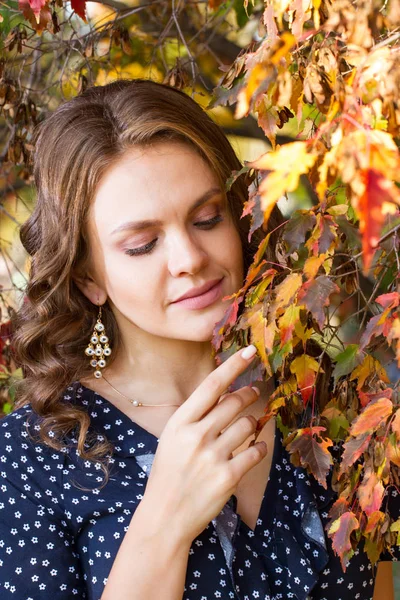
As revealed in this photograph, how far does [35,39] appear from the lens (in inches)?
107

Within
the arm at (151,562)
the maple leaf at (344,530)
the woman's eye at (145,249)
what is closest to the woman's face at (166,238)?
the woman's eye at (145,249)

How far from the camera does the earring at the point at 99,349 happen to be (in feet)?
6.32

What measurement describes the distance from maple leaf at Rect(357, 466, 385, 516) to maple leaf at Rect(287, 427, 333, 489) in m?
0.10

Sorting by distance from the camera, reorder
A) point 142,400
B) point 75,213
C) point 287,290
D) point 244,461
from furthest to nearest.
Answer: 1. point 142,400
2. point 75,213
3. point 244,461
4. point 287,290

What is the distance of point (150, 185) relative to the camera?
5.41ft

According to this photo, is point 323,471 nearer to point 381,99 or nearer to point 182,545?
point 182,545

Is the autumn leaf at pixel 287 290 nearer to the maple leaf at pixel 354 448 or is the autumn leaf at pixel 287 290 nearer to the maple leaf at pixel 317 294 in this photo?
the maple leaf at pixel 317 294

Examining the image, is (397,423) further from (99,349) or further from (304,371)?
(99,349)

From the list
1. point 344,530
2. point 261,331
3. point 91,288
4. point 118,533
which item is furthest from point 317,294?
point 91,288

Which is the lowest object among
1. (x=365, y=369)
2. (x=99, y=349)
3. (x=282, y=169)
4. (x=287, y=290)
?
(x=99, y=349)

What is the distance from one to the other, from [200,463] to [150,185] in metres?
0.52

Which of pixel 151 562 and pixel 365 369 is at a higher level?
pixel 365 369

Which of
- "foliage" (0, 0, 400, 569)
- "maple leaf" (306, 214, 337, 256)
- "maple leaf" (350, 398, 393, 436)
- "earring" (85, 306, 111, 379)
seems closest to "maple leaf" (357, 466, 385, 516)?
"foliage" (0, 0, 400, 569)

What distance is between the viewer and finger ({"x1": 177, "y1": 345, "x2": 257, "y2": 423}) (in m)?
1.43
